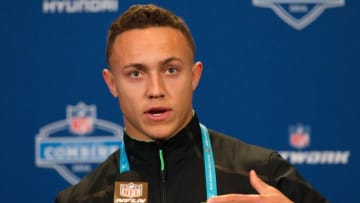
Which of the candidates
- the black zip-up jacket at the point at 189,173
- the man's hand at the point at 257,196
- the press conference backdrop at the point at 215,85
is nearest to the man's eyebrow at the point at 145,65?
the black zip-up jacket at the point at 189,173

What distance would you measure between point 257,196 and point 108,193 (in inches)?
13.8

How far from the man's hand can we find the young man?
62mm

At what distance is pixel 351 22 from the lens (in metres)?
2.32

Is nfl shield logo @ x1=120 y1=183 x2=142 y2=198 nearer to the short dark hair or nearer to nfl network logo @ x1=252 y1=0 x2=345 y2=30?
the short dark hair

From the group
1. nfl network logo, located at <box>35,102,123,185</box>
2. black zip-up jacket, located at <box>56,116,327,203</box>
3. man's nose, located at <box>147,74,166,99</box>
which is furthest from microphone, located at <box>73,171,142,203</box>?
nfl network logo, located at <box>35,102,123,185</box>

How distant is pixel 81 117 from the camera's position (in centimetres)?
238

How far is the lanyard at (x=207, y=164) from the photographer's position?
1527mm

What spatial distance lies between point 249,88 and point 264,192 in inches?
39.5

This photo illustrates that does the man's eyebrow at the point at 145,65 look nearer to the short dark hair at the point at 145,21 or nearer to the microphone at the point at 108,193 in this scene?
the short dark hair at the point at 145,21

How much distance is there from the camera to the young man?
1.49m

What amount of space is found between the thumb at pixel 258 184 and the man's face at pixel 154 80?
20 centimetres

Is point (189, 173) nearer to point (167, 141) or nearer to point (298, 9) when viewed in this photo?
point (167, 141)

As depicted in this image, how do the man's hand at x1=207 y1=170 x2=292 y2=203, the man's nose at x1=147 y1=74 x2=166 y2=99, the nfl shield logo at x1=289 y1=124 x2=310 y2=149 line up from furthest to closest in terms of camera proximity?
1. the nfl shield logo at x1=289 y1=124 x2=310 y2=149
2. the man's nose at x1=147 y1=74 x2=166 y2=99
3. the man's hand at x1=207 y1=170 x2=292 y2=203

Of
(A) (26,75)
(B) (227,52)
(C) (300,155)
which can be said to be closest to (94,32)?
(A) (26,75)
